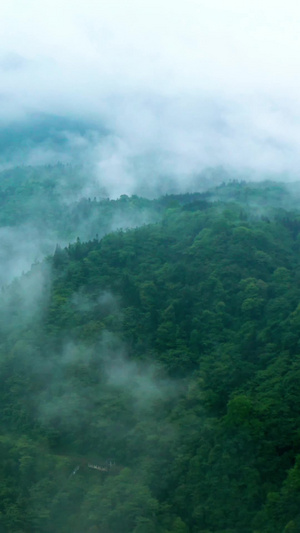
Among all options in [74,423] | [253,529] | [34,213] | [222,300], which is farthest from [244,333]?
[34,213]

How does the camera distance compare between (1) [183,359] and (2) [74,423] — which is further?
(1) [183,359]

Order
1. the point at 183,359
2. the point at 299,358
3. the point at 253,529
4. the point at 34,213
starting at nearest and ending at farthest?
1. the point at 253,529
2. the point at 299,358
3. the point at 183,359
4. the point at 34,213

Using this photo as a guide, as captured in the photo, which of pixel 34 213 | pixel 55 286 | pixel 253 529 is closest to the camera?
pixel 253 529

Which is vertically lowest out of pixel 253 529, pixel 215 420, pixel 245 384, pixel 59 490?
pixel 253 529

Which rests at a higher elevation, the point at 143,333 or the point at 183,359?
the point at 143,333

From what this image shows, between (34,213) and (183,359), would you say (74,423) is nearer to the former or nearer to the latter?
(183,359)

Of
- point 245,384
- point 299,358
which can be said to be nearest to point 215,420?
point 245,384
